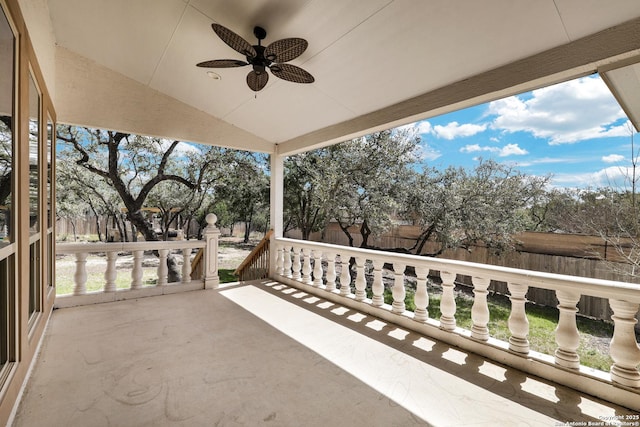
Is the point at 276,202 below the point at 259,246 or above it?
above

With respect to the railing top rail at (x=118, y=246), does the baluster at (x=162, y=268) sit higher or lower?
lower

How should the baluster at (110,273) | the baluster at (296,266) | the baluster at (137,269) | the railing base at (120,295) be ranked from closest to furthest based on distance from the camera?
the railing base at (120,295) < the baluster at (110,273) < the baluster at (137,269) < the baluster at (296,266)

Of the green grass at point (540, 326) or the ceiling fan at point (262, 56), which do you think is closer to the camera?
the ceiling fan at point (262, 56)

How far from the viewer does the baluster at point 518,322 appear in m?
2.02

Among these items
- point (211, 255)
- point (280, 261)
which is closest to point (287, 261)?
point (280, 261)

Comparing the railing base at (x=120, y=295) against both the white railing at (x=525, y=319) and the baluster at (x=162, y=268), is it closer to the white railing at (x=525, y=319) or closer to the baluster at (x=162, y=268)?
the baluster at (x=162, y=268)

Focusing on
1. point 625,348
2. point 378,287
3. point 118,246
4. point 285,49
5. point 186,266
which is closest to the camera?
point 625,348

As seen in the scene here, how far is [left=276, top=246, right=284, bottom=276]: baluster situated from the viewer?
4.67m

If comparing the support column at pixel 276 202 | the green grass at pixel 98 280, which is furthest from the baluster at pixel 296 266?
the green grass at pixel 98 280

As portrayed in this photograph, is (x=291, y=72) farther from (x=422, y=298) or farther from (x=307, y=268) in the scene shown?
(x=307, y=268)

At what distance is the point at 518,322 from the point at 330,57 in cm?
278

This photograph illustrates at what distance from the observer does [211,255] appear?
13.5 ft

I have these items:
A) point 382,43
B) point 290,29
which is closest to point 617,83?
point 382,43

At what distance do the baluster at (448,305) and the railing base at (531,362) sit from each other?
0.18 ft
